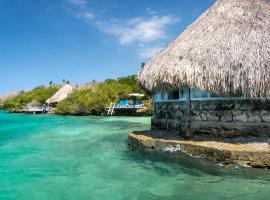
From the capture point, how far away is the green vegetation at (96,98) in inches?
1474

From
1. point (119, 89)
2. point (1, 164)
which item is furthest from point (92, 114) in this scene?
point (1, 164)

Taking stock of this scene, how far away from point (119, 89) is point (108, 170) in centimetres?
3043

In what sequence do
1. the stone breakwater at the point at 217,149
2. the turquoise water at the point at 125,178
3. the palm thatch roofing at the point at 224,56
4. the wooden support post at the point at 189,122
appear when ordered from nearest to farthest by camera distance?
the turquoise water at the point at 125,178
the stone breakwater at the point at 217,149
the palm thatch roofing at the point at 224,56
the wooden support post at the point at 189,122

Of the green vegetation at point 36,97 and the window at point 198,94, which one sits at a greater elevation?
the green vegetation at point 36,97

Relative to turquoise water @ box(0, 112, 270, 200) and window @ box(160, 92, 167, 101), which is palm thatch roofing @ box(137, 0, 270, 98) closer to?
window @ box(160, 92, 167, 101)

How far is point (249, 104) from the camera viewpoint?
33.3 feet

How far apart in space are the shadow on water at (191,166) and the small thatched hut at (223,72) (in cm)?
139

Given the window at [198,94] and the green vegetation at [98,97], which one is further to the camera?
the green vegetation at [98,97]

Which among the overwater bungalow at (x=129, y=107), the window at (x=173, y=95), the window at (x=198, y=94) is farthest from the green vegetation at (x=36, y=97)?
the window at (x=198, y=94)

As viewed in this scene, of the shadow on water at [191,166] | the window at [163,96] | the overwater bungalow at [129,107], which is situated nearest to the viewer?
the shadow on water at [191,166]

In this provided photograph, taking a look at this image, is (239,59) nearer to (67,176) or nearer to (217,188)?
(217,188)


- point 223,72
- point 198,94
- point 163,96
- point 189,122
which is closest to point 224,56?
point 223,72

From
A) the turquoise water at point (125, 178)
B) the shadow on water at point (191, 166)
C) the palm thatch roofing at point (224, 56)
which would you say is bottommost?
the turquoise water at point (125, 178)

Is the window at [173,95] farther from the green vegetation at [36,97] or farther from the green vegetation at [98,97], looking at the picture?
the green vegetation at [36,97]
